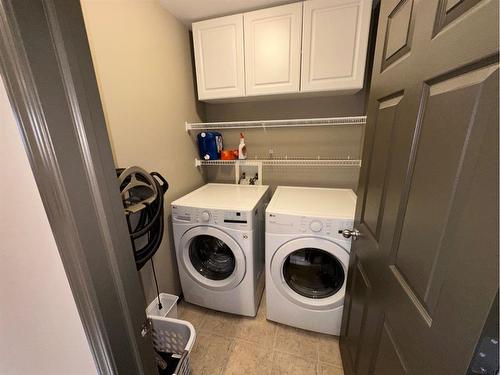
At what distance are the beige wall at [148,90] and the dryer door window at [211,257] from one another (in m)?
0.25

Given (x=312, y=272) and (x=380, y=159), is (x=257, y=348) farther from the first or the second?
(x=380, y=159)

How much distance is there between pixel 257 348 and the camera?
1.52 m

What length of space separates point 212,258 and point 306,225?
3.04ft

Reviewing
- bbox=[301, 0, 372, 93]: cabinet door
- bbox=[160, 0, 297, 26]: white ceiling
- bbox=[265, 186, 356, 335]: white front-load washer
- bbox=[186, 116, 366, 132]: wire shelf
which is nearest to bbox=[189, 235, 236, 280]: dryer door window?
bbox=[265, 186, 356, 335]: white front-load washer

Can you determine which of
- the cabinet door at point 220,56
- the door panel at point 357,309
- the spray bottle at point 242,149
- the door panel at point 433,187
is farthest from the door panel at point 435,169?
the spray bottle at point 242,149

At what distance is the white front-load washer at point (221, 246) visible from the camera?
1.49 meters

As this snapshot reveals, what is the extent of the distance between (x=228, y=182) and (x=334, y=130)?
1.22 meters

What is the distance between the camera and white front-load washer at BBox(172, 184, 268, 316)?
1.49 meters

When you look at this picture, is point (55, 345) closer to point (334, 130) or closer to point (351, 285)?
point (351, 285)

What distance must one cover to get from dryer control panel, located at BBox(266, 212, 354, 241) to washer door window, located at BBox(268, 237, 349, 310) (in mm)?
57

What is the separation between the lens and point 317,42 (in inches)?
58.5

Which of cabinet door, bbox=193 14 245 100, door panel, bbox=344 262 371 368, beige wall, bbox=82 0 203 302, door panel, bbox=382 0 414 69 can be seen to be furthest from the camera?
cabinet door, bbox=193 14 245 100

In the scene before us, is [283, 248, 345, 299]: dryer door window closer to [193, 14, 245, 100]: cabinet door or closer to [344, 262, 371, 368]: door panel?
[344, 262, 371, 368]: door panel

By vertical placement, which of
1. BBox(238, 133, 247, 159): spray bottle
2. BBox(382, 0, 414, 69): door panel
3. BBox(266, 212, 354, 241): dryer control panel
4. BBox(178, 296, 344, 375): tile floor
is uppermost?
BBox(382, 0, 414, 69): door panel
